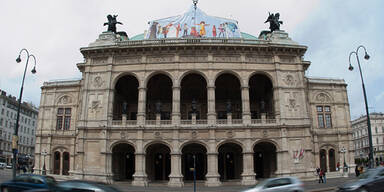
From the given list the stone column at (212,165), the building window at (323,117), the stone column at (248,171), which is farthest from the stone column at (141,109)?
the building window at (323,117)

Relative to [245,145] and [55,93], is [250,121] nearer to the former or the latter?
[245,145]

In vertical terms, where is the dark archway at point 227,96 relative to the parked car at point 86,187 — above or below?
above

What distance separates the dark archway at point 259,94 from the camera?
33059 millimetres

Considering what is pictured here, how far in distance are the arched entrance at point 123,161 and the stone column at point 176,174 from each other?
630 cm

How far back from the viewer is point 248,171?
2755 centimetres

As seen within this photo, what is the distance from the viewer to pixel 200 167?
104ft

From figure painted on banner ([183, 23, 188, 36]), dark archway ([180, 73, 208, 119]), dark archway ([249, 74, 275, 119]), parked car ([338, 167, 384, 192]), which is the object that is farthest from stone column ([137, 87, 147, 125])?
parked car ([338, 167, 384, 192])

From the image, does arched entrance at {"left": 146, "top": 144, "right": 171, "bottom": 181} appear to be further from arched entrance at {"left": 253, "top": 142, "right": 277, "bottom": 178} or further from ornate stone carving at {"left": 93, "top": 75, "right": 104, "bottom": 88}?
arched entrance at {"left": 253, "top": 142, "right": 277, "bottom": 178}

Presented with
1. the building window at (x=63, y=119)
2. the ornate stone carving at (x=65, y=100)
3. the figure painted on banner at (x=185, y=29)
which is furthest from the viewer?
the ornate stone carving at (x=65, y=100)

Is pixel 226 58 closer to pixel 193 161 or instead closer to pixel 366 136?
pixel 193 161

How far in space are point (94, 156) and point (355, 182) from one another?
76.9 feet

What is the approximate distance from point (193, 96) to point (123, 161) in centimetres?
1102

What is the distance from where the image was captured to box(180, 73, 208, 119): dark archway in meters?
33.4

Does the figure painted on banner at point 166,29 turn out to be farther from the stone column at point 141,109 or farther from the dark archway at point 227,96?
the dark archway at point 227,96
